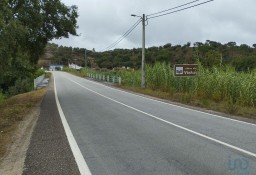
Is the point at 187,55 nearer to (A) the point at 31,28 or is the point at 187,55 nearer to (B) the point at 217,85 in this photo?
(B) the point at 217,85

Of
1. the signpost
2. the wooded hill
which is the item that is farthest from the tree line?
the signpost

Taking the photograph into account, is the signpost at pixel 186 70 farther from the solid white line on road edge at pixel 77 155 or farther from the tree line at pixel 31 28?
the solid white line on road edge at pixel 77 155

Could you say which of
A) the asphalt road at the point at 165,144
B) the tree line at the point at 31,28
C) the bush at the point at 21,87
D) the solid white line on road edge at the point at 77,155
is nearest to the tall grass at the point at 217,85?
the asphalt road at the point at 165,144

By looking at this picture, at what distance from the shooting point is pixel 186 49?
220 ft

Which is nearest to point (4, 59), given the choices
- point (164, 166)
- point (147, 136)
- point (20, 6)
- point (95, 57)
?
point (20, 6)

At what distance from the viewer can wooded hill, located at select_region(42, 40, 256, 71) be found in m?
36.9

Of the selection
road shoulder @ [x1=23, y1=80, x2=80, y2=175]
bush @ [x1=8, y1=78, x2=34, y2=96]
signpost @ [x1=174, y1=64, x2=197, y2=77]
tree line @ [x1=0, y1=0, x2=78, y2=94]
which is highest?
tree line @ [x1=0, y1=0, x2=78, y2=94]

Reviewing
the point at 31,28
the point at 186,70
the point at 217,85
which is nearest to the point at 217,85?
the point at 217,85

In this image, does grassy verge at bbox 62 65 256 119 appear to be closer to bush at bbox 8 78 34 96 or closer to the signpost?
the signpost

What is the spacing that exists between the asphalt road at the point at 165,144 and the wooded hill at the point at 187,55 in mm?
11143

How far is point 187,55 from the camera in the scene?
6106 centimetres

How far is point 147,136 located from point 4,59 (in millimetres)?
10286

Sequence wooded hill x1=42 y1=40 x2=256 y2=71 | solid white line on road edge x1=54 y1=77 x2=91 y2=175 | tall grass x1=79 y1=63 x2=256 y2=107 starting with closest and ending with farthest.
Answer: solid white line on road edge x1=54 y1=77 x2=91 y2=175 → tall grass x1=79 y1=63 x2=256 y2=107 → wooded hill x1=42 y1=40 x2=256 y2=71

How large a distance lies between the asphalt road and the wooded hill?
11.1m
